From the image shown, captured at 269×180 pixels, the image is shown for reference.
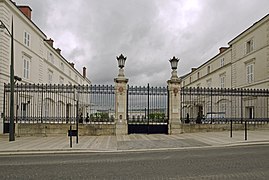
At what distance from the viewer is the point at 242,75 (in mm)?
33031

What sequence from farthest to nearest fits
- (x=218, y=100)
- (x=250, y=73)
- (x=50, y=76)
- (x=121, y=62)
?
(x=50, y=76) → (x=250, y=73) → (x=218, y=100) → (x=121, y=62)

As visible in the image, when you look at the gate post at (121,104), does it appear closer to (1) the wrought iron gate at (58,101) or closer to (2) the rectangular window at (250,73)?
(1) the wrought iron gate at (58,101)

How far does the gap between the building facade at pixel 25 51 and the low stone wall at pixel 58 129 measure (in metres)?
2.29

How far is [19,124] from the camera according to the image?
1628 cm

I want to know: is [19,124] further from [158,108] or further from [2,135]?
[158,108]

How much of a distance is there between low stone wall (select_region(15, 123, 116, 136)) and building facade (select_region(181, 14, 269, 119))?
6.04 meters

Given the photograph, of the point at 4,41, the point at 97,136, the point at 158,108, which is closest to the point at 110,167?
the point at 97,136

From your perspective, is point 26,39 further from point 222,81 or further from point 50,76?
point 222,81

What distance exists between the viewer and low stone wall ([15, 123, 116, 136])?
1625cm

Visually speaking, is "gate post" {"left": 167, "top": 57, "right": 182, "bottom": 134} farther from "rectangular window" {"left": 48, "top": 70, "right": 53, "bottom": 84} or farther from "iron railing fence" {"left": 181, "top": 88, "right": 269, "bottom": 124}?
"rectangular window" {"left": 48, "top": 70, "right": 53, "bottom": 84}

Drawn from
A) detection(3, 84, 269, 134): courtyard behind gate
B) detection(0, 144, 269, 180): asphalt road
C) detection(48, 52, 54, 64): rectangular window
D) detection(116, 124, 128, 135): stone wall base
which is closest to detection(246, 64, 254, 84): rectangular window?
detection(3, 84, 269, 134): courtyard behind gate

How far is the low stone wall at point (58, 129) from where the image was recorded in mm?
16250

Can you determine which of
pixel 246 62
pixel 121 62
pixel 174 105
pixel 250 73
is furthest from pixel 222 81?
pixel 121 62

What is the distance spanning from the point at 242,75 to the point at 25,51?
2443cm
